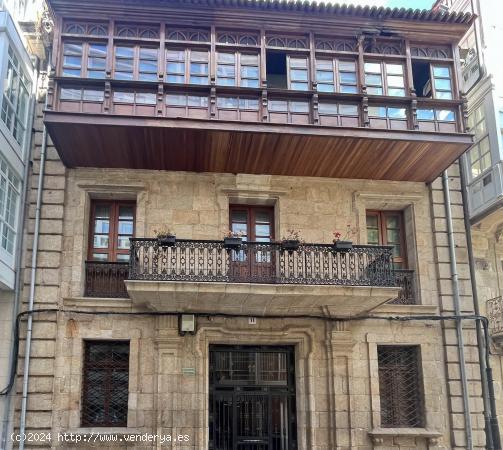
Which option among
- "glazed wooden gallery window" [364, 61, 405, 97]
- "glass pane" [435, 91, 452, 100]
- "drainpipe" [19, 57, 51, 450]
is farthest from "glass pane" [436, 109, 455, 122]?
"drainpipe" [19, 57, 51, 450]

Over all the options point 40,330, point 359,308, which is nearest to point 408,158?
point 359,308

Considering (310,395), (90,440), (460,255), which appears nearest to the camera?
(90,440)

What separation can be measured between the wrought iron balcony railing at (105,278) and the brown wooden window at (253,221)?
278cm

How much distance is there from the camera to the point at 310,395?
12.6 m

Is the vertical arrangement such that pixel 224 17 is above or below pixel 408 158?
above

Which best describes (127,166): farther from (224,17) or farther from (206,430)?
(206,430)

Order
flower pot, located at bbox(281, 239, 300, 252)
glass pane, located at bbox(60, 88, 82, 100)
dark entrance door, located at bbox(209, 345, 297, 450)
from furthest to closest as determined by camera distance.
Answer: dark entrance door, located at bbox(209, 345, 297, 450) → glass pane, located at bbox(60, 88, 82, 100) → flower pot, located at bbox(281, 239, 300, 252)

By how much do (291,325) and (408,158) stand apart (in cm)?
460

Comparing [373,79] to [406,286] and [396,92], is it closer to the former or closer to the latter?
[396,92]

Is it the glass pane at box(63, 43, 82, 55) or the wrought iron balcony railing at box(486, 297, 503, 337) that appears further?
the wrought iron balcony railing at box(486, 297, 503, 337)

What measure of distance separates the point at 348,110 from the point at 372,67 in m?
1.36

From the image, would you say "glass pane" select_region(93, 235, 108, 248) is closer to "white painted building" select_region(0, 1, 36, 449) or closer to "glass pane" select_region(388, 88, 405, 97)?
"white painted building" select_region(0, 1, 36, 449)

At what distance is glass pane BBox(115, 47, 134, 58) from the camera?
12.8 meters

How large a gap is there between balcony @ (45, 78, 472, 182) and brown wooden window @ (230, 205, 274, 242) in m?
1.01
